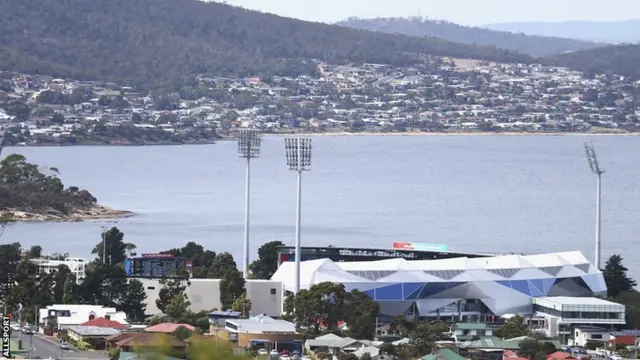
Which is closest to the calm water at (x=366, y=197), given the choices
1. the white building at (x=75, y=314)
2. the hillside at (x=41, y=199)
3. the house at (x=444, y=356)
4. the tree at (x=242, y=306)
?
the hillside at (x=41, y=199)

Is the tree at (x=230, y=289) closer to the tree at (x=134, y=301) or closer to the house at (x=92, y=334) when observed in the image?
the tree at (x=134, y=301)

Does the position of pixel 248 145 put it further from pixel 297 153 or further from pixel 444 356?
pixel 444 356

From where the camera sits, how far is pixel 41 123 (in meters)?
102

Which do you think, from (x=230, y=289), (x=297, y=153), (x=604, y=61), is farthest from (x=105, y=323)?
→ (x=604, y=61)

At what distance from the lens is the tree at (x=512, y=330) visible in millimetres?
24750

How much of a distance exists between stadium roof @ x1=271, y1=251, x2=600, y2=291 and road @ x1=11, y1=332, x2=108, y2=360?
5096 mm

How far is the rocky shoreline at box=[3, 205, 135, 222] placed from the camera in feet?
166

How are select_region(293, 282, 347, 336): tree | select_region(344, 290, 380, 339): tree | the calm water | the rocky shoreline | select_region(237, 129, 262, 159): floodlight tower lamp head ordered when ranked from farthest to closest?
the rocky shoreline
the calm water
select_region(237, 129, 262, 159): floodlight tower lamp head
select_region(293, 282, 347, 336): tree
select_region(344, 290, 380, 339): tree

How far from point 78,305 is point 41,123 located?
7655 centimetres

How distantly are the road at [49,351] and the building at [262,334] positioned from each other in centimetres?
179

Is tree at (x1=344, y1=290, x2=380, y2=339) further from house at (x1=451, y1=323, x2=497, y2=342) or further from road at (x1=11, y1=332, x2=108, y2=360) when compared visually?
road at (x1=11, y1=332, x2=108, y2=360)

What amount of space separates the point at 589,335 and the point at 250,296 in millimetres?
4788

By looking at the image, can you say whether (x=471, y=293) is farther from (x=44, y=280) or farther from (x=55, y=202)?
(x=55, y=202)

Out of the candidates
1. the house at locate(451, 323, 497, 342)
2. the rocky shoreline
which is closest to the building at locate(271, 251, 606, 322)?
the house at locate(451, 323, 497, 342)
